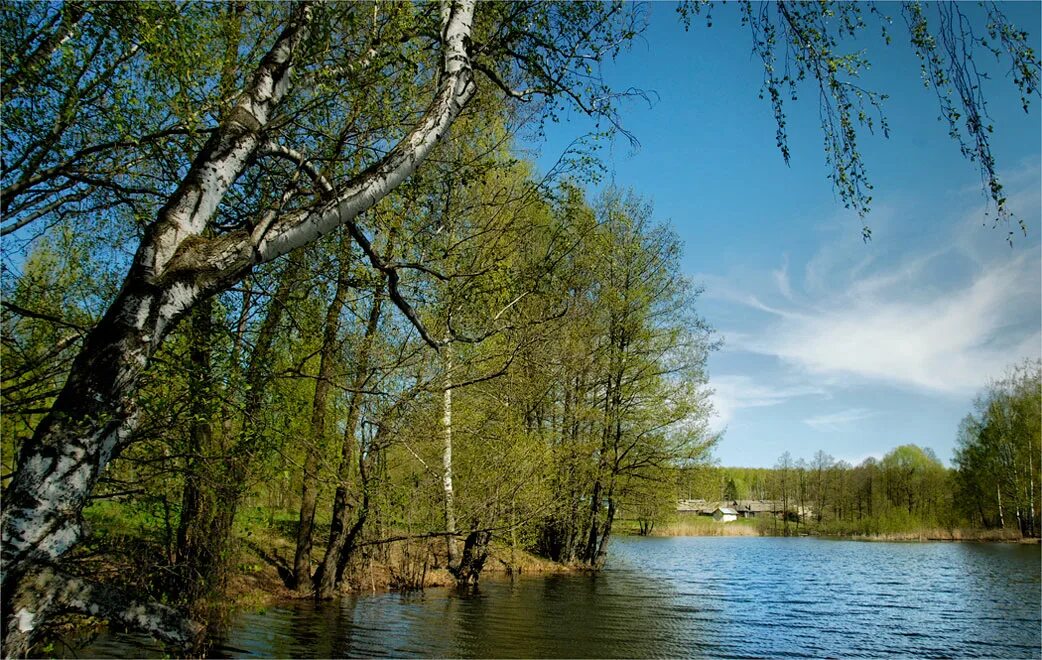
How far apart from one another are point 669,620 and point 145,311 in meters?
12.2

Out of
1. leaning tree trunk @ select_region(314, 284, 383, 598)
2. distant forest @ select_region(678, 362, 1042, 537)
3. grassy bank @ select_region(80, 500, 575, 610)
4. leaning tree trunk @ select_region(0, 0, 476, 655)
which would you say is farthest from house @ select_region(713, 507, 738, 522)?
leaning tree trunk @ select_region(0, 0, 476, 655)

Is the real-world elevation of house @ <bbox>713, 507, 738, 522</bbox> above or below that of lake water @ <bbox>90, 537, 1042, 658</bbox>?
below

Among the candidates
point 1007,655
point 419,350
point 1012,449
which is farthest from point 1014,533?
point 419,350

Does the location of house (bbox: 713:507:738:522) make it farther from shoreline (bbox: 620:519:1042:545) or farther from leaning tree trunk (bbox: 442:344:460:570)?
leaning tree trunk (bbox: 442:344:460:570)

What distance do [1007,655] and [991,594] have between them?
894 centimetres

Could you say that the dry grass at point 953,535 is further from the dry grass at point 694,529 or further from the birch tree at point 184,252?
the birch tree at point 184,252

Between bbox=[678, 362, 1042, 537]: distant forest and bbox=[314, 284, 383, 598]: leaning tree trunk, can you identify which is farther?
bbox=[678, 362, 1042, 537]: distant forest

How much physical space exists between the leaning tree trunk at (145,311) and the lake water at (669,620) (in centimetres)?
431

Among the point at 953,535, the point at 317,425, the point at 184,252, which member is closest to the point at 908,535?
the point at 953,535

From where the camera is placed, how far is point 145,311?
3160 millimetres

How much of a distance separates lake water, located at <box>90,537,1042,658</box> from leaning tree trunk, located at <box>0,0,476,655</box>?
4309 mm

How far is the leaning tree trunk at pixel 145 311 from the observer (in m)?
2.90

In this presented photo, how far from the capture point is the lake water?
973 cm

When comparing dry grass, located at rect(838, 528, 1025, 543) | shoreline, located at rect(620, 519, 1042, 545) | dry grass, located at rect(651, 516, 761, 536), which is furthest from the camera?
dry grass, located at rect(651, 516, 761, 536)
